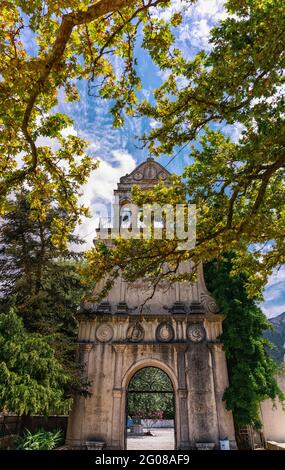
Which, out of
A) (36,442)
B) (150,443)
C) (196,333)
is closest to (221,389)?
(196,333)

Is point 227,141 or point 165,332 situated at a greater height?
point 227,141

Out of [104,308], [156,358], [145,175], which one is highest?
[145,175]

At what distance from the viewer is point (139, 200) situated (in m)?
8.58

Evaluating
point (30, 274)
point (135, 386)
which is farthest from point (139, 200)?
point (135, 386)

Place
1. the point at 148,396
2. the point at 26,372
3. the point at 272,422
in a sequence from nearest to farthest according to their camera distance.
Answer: the point at 26,372, the point at 272,422, the point at 148,396

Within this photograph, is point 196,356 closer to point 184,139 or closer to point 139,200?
point 139,200

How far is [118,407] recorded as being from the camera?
13.0 meters

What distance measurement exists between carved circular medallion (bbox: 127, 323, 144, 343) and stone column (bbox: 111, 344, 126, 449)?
0.50 metres

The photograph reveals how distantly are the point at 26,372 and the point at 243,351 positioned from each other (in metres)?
8.58

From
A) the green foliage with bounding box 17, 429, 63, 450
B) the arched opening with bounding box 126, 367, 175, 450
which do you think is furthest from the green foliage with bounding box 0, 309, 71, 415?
the arched opening with bounding box 126, 367, 175, 450

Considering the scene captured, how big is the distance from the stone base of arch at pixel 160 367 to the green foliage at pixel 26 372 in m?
2.29

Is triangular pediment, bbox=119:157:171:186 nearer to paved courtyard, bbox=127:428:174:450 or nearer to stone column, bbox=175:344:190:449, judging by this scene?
stone column, bbox=175:344:190:449

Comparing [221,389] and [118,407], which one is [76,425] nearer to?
[118,407]
